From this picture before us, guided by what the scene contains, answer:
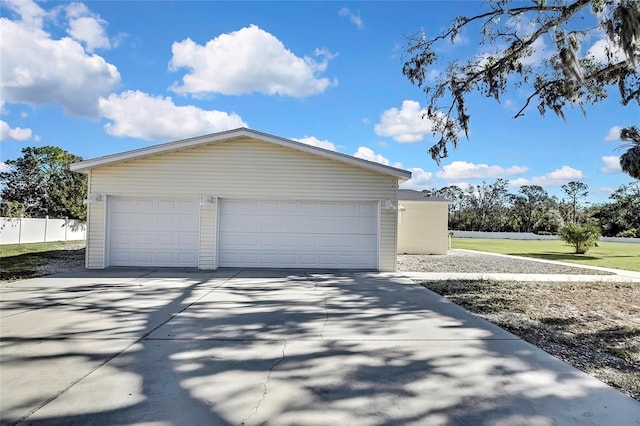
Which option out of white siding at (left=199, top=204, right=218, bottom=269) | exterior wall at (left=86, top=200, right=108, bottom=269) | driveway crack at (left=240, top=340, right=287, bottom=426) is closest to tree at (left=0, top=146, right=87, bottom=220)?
exterior wall at (left=86, top=200, right=108, bottom=269)

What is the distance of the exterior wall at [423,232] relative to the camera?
17641mm

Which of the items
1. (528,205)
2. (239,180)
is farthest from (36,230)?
(528,205)

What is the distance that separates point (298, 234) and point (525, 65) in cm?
777

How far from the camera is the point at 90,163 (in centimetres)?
1055

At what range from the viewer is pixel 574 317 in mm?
6227

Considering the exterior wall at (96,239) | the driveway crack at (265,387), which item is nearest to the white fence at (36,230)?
the exterior wall at (96,239)

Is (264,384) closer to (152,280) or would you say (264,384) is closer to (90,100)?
(152,280)

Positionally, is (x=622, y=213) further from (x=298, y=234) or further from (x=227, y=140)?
(x=227, y=140)

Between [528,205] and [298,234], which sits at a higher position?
[528,205]

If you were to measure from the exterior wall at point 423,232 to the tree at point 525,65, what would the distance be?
21.0 feet

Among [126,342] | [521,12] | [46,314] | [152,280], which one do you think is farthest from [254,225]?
[521,12]

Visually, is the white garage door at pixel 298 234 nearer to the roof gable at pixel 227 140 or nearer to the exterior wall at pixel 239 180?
the exterior wall at pixel 239 180

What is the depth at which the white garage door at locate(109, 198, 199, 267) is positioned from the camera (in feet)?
36.3

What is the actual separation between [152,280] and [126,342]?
4661 mm
